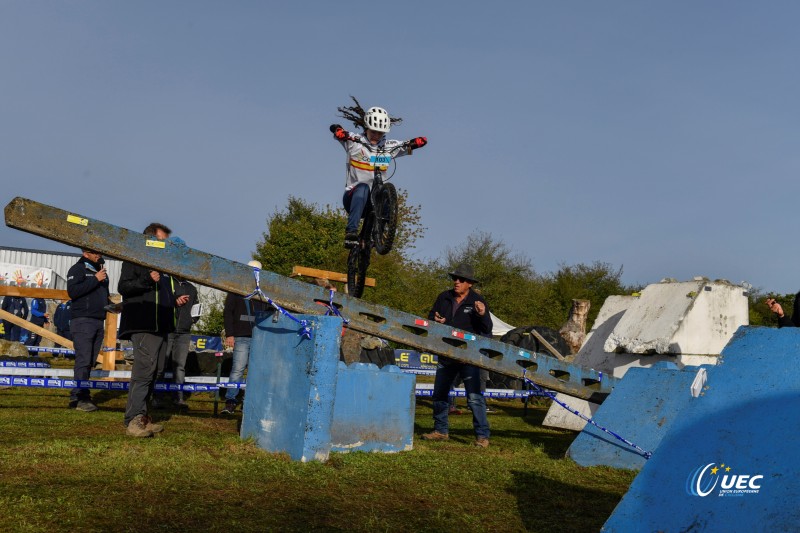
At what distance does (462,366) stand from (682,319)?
3.15 metres

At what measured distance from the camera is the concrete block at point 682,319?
9586 mm

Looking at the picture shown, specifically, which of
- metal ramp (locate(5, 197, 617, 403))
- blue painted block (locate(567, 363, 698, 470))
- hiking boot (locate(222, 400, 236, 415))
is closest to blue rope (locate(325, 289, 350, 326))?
metal ramp (locate(5, 197, 617, 403))

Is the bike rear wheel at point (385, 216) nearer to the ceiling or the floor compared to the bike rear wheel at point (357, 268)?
nearer to the ceiling

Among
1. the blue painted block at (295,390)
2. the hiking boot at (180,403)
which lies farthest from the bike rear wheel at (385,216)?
the hiking boot at (180,403)

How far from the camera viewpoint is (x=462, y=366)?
8.45 m

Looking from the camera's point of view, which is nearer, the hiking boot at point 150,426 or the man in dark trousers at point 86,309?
the hiking boot at point 150,426

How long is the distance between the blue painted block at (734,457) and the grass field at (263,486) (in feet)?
5.33

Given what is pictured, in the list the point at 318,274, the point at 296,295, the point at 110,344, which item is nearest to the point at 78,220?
the point at 296,295

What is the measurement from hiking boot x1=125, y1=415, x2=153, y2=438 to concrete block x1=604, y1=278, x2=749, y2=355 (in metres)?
6.13

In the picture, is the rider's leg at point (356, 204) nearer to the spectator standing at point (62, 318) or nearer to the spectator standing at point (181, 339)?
the spectator standing at point (181, 339)

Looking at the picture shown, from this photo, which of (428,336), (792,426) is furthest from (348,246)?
(792,426)

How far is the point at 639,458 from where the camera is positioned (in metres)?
6.96

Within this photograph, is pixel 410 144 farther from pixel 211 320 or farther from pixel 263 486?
pixel 211 320

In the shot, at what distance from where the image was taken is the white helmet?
871 centimetres
